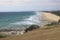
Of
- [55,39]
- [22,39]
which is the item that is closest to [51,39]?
[55,39]

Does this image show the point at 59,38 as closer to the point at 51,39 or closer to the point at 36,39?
the point at 51,39

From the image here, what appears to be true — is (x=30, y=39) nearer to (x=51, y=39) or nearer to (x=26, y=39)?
(x=26, y=39)

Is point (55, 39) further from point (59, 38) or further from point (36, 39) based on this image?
point (36, 39)

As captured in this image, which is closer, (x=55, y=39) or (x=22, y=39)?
(x=55, y=39)

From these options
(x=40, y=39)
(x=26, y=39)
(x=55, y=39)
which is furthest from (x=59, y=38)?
(x=26, y=39)

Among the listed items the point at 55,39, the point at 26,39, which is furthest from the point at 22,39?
the point at 55,39

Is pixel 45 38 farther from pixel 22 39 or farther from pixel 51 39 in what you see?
pixel 22 39

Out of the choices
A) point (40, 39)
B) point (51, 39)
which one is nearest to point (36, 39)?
point (40, 39)
